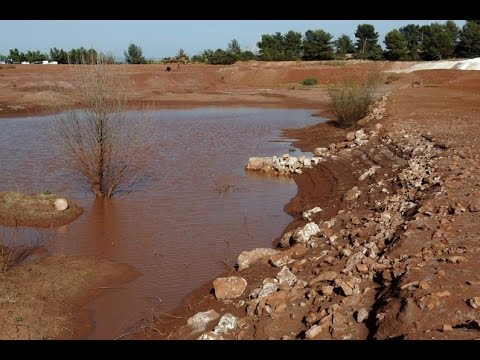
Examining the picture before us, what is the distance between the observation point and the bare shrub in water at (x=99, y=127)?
1198cm

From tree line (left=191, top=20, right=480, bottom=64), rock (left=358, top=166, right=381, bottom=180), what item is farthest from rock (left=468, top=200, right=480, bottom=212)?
tree line (left=191, top=20, right=480, bottom=64)

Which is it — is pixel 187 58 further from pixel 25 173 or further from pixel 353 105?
pixel 25 173

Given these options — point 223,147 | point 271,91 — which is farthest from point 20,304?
point 271,91

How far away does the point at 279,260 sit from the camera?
25.7ft

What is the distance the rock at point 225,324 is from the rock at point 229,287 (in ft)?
3.13

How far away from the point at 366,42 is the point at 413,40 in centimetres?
614

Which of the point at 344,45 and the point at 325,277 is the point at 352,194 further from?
the point at 344,45

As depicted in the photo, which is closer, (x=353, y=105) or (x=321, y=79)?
(x=353, y=105)

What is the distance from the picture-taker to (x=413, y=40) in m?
66.9

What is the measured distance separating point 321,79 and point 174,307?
4572 cm

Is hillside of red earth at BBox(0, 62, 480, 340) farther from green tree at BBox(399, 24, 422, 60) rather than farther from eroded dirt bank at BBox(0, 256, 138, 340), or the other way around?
green tree at BBox(399, 24, 422, 60)

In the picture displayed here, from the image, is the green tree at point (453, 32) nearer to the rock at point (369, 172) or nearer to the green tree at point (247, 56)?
the green tree at point (247, 56)

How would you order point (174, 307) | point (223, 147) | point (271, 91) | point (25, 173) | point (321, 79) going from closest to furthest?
point (174, 307) → point (25, 173) → point (223, 147) → point (271, 91) → point (321, 79)
